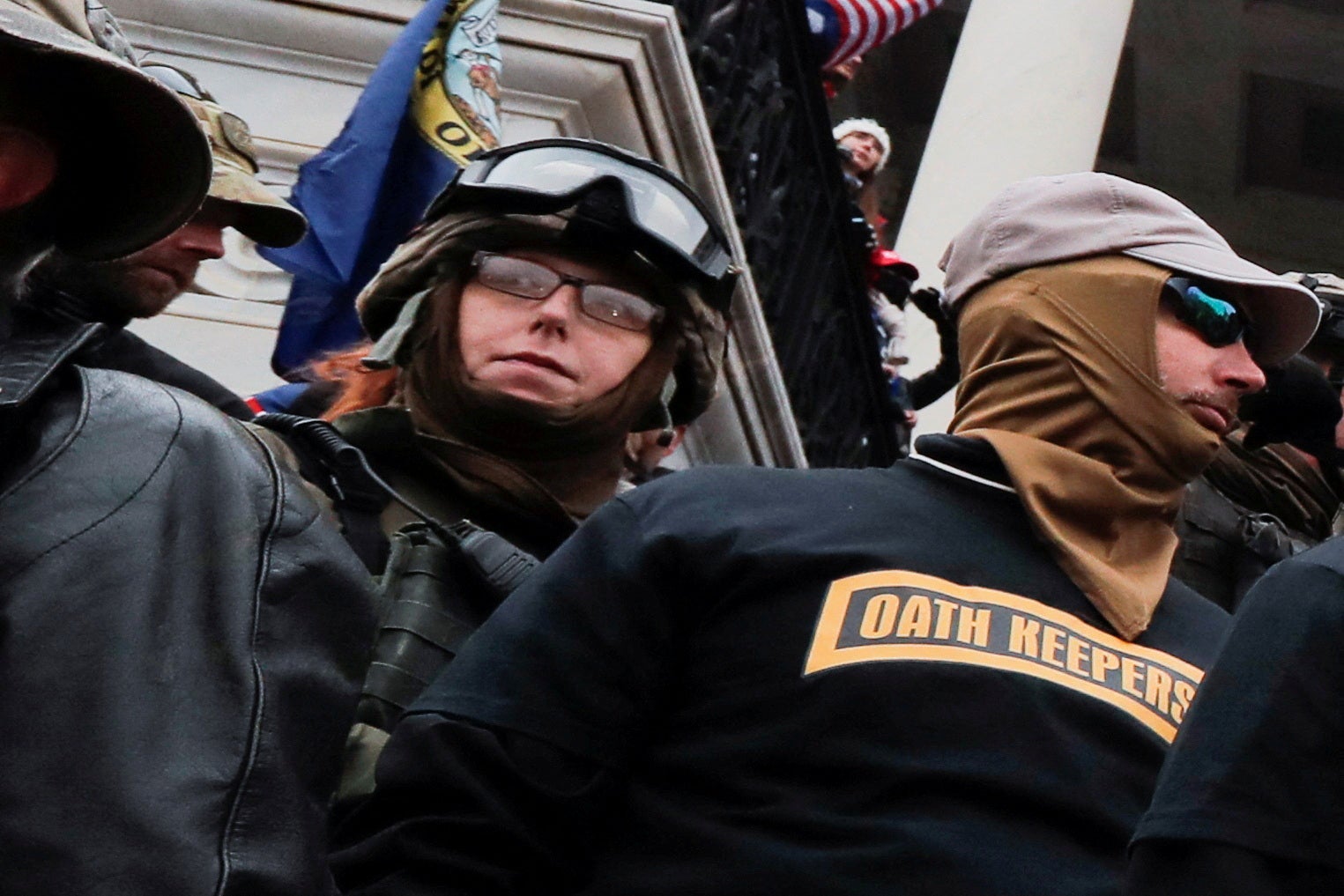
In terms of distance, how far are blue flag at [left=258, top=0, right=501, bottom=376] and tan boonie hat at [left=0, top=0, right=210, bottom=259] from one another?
2808mm

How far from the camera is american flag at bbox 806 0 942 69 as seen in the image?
10.4m

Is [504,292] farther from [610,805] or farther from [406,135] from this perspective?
[406,135]

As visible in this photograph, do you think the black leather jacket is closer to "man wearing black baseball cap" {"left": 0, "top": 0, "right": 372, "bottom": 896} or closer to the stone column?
"man wearing black baseball cap" {"left": 0, "top": 0, "right": 372, "bottom": 896}

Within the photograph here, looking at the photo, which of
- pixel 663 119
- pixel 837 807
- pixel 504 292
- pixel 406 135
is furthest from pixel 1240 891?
pixel 663 119

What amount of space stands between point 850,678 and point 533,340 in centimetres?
112

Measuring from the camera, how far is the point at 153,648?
2756 millimetres

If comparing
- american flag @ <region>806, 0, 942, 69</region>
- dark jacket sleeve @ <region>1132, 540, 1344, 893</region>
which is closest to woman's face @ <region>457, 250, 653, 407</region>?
dark jacket sleeve @ <region>1132, 540, 1344, 893</region>

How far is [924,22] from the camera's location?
22.0 metres

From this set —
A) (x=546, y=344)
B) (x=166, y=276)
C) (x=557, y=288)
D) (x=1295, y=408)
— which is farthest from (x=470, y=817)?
(x=1295, y=408)

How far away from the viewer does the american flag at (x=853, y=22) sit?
34.2 ft

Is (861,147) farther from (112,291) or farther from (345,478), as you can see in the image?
(345,478)

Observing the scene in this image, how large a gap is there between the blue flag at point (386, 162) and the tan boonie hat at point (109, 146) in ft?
9.21

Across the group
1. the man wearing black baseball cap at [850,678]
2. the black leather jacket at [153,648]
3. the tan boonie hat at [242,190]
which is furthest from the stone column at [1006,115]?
the black leather jacket at [153,648]

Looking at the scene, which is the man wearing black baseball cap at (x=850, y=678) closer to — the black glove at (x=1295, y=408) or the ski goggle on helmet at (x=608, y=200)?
the ski goggle on helmet at (x=608, y=200)
